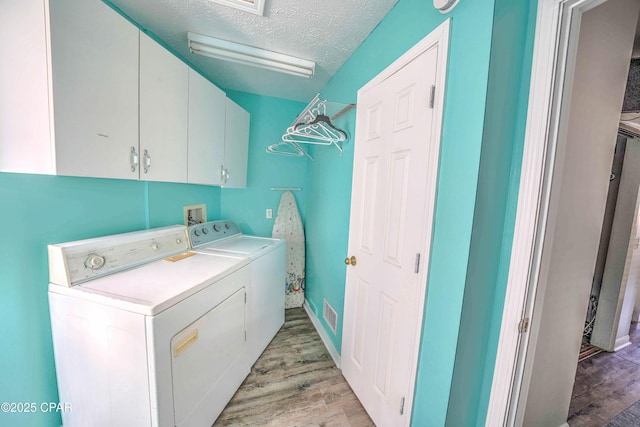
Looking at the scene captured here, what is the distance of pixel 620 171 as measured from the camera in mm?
2059

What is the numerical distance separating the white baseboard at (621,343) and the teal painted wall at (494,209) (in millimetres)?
2567

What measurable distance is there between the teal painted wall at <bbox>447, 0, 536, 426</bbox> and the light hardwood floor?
0.82 metres

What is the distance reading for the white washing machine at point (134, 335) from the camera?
0.92 meters

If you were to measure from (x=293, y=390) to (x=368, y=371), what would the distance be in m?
0.61

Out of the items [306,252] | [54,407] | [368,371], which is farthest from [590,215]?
[54,407]

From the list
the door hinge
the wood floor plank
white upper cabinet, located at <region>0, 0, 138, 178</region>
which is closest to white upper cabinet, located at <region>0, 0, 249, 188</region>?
white upper cabinet, located at <region>0, 0, 138, 178</region>

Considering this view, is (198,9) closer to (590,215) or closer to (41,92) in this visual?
(41,92)

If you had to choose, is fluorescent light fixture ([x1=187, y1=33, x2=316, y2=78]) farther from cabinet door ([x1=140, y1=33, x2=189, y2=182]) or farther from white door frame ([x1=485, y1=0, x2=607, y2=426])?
white door frame ([x1=485, y1=0, x2=607, y2=426])

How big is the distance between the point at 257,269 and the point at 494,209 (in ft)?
5.07

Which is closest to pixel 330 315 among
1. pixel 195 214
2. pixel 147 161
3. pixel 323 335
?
pixel 323 335

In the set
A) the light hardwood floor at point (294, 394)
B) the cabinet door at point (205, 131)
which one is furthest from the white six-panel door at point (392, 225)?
the cabinet door at point (205, 131)

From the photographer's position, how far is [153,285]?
107cm

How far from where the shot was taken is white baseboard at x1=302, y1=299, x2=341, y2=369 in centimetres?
185

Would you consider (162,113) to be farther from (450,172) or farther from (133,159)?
(450,172)
